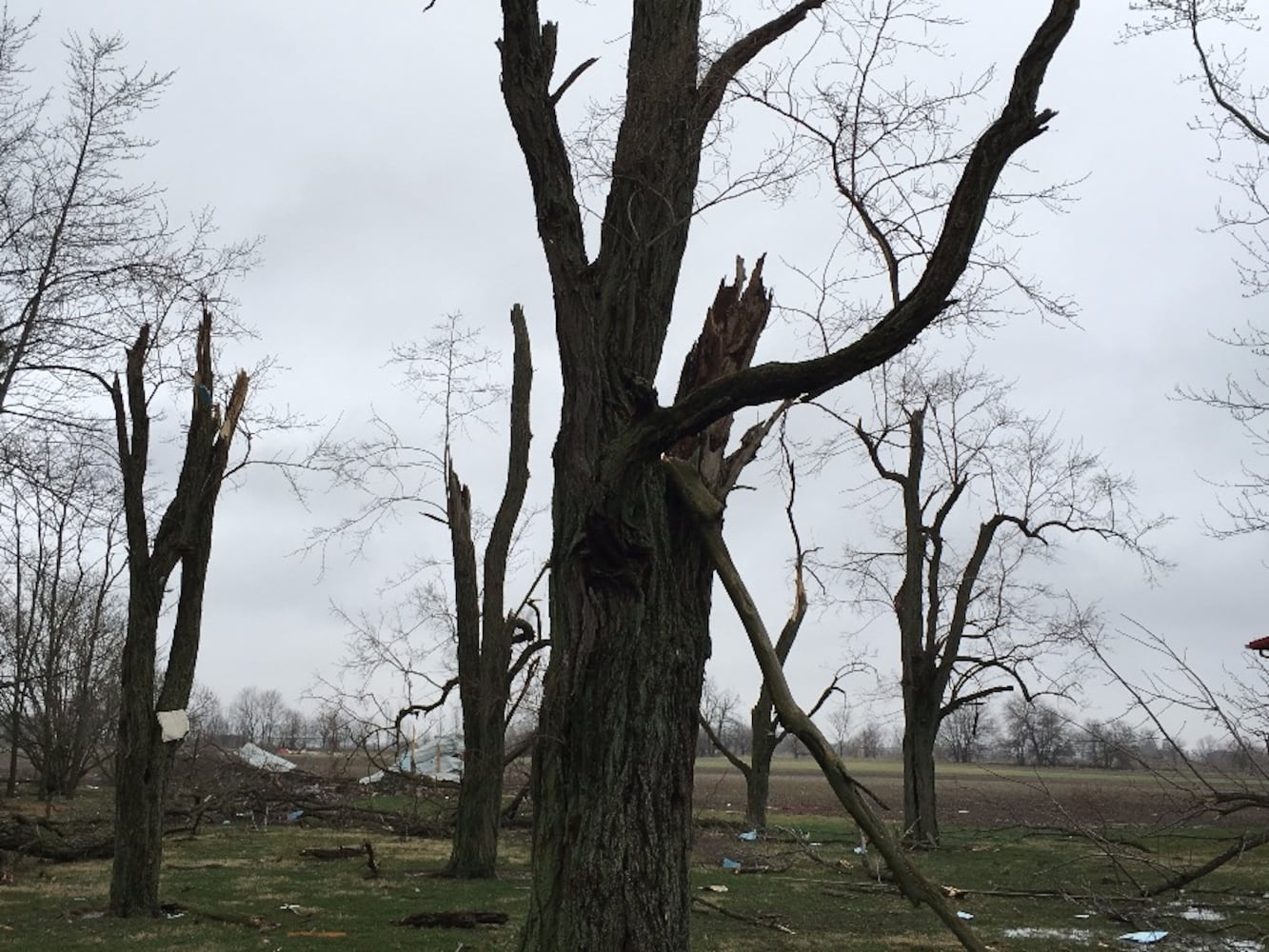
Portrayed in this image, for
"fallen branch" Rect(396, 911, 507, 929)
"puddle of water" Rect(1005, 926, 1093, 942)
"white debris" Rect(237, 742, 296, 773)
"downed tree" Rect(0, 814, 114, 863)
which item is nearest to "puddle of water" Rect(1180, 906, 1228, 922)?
"puddle of water" Rect(1005, 926, 1093, 942)

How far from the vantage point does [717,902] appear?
11.7 meters

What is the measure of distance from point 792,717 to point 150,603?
25.4ft

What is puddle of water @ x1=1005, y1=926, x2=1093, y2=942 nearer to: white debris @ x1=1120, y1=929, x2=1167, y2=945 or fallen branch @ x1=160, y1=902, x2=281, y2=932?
white debris @ x1=1120, y1=929, x2=1167, y2=945

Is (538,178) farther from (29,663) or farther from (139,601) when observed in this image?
(29,663)

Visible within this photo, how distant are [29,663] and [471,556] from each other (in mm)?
16762

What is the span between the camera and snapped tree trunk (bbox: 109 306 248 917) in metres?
9.77

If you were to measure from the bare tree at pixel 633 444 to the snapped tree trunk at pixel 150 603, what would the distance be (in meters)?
6.66

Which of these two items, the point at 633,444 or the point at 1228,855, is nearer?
the point at 633,444

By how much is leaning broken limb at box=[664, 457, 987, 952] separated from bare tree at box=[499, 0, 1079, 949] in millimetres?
107

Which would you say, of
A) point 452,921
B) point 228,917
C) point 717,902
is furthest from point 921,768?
point 228,917

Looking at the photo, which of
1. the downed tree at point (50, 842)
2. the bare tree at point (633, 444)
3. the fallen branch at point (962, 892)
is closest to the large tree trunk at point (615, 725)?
the bare tree at point (633, 444)

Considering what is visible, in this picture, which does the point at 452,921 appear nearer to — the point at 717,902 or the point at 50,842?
the point at 717,902

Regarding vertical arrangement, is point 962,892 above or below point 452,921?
below

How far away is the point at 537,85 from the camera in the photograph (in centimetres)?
508
